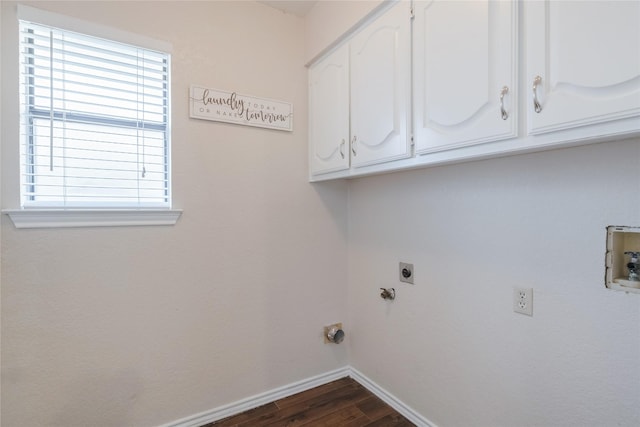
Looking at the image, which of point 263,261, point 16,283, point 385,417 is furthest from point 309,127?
point 385,417

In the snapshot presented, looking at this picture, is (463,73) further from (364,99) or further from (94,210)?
(94,210)

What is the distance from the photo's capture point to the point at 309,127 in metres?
2.03

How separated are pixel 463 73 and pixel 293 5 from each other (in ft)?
4.29

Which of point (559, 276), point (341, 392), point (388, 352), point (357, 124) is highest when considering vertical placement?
point (357, 124)

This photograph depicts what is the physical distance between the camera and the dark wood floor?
172 centimetres

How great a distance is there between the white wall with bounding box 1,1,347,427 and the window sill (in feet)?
0.14

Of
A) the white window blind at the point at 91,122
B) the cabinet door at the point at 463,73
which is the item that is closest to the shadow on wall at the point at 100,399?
the white window blind at the point at 91,122

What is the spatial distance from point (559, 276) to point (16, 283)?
219cm

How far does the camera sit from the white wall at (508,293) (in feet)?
3.38

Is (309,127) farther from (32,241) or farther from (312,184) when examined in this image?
(32,241)

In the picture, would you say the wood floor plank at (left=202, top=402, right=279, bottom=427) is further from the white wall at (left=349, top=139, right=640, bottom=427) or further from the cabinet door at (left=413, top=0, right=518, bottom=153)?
the cabinet door at (left=413, top=0, right=518, bottom=153)

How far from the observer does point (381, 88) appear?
4.78 feet

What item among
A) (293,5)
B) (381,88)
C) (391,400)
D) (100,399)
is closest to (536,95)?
(381,88)

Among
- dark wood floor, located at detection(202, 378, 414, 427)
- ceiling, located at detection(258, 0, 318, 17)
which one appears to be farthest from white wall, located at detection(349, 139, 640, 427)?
ceiling, located at detection(258, 0, 318, 17)
